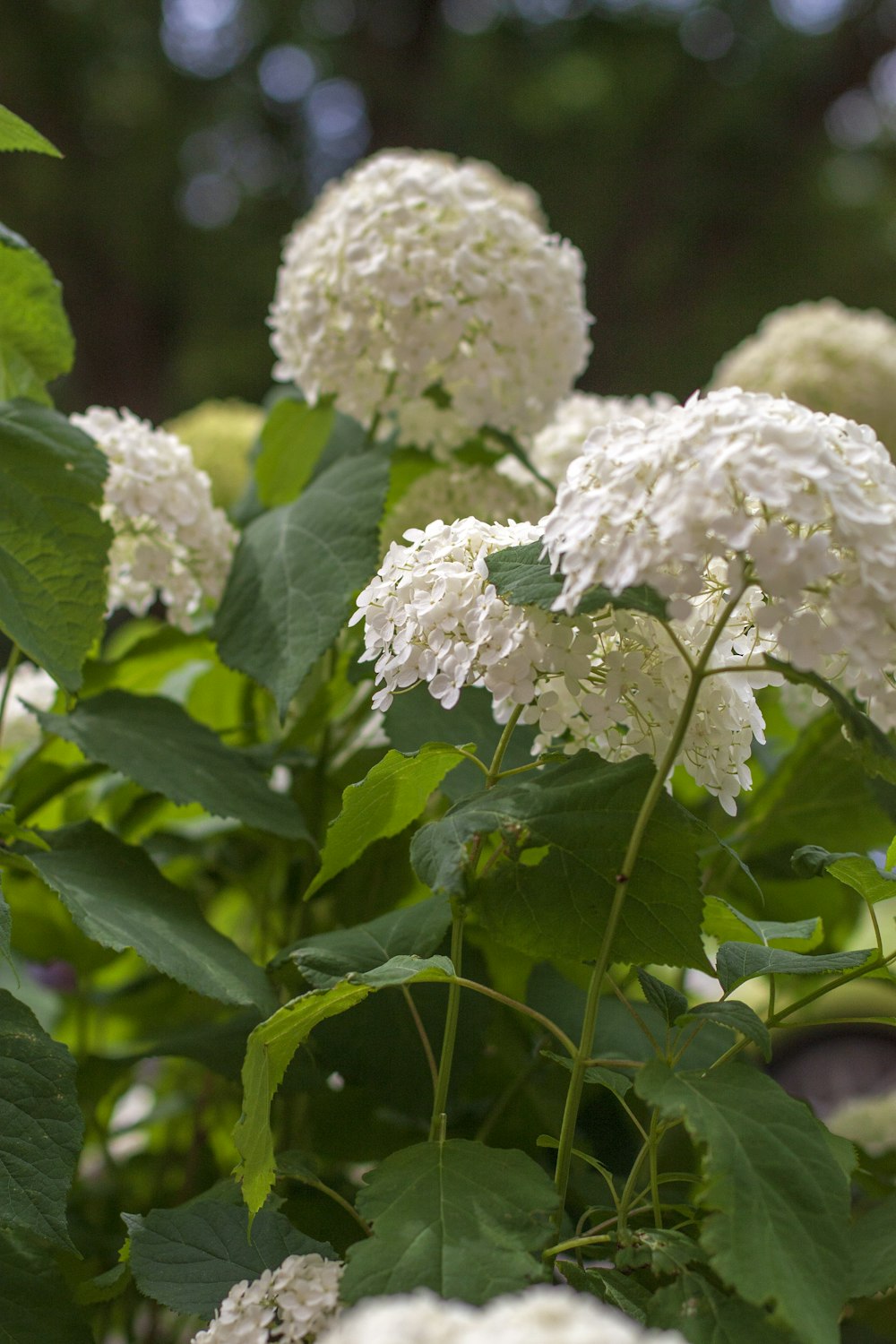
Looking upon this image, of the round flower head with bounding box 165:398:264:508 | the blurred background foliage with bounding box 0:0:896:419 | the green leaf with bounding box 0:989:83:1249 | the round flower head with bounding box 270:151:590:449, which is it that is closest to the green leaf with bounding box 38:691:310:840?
the green leaf with bounding box 0:989:83:1249

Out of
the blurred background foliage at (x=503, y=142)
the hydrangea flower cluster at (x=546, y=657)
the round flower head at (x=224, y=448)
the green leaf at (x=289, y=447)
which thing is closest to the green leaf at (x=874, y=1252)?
the hydrangea flower cluster at (x=546, y=657)

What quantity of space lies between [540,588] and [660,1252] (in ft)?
0.79

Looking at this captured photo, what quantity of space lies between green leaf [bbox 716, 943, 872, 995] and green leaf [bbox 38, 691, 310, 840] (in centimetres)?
27

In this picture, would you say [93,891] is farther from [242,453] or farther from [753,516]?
[242,453]

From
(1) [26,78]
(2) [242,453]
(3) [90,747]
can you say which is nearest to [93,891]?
(3) [90,747]

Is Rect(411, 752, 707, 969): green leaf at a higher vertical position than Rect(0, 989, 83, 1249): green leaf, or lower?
higher

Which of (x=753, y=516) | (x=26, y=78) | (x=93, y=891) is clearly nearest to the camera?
(x=753, y=516)

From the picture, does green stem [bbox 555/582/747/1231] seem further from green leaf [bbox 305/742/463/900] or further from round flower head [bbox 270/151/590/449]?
round flower head [bbox 270/151/590/449]

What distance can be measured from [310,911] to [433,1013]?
0.59 ft

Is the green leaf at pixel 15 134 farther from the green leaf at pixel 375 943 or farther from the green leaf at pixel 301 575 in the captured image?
the green leaf at pixel 375 943

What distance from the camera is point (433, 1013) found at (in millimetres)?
668

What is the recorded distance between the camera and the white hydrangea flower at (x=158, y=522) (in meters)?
0.77

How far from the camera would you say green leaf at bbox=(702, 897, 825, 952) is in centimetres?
56

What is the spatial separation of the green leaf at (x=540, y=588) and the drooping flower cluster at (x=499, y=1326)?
223mm
